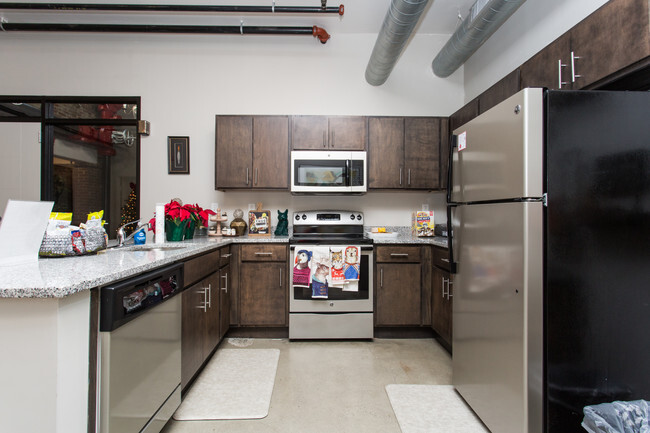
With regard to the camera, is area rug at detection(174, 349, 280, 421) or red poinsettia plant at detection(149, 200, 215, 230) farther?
red poinsettia plant at detection(149, 200, 215, 230)

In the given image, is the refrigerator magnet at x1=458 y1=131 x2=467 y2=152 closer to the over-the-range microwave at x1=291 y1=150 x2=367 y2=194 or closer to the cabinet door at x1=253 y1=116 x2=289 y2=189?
the over-the-range microwave at x1=291 y1=150 x2=367 y2=194

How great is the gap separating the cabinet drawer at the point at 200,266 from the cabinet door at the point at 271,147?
1006 mm

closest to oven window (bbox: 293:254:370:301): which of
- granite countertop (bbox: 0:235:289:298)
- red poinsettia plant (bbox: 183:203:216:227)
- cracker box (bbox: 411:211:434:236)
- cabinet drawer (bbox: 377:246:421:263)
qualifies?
cabinet drawer (bbox: 377:246:421:263)

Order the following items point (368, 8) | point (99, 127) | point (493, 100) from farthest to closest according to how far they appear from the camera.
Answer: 1. point (99, 127)
2. point (368, 8)
3. point (493, 100)

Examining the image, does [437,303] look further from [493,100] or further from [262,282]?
[493,100]

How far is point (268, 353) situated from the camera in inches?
94.3

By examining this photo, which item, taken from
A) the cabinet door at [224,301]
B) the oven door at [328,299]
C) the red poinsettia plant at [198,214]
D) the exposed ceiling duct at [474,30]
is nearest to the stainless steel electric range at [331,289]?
the oven door at [328,299]

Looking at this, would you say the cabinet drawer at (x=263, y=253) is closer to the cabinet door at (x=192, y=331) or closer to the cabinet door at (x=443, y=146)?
the cabinet door at (x=192, y=331)

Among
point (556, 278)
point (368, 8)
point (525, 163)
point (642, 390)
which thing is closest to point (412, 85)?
point (368, 8)

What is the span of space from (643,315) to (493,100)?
1.74 metres

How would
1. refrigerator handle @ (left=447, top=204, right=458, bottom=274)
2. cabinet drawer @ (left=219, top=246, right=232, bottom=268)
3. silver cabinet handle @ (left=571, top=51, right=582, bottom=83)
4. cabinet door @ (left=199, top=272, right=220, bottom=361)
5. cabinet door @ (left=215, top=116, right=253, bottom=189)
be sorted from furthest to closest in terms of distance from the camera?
cabinet door @ (left=215, top=116, right=253, bottom=189) < cabinet drawer @ (left=219, top=246, right=232, bottom=268) < cabinet door @ (left=199, top=272, right=220, bottom=361) < refrigerator handle @ (left=447, top=204, right=458, bottom=274) < silver cabinet handle @ (left=571, top=51, right=582, bottom=83)

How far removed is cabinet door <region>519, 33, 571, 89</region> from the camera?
1.61 m

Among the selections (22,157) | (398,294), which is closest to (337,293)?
(398,294)

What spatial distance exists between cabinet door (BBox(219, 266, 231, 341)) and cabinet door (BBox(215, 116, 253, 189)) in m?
0.94
